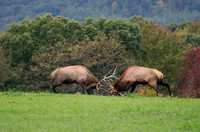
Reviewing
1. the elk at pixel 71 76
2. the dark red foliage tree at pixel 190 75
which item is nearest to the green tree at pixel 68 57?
the elk at pixel 71 76

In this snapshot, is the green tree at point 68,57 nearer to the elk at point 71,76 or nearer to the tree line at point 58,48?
the tree line at point 58,48

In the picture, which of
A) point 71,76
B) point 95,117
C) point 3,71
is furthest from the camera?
point 3,71

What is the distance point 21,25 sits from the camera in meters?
43.3

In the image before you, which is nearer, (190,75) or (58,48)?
(58,48)

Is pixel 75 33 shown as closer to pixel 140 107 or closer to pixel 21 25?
pixel 21 25

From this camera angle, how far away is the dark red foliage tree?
52.7 meters

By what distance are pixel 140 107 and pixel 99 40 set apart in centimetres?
3041

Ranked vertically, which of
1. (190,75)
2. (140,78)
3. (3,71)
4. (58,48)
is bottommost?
(190,75)

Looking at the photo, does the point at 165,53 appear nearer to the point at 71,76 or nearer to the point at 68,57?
the point at 68,57

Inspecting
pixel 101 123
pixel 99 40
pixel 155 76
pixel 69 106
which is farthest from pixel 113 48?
pixel 101 123

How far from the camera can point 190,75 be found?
53.8m

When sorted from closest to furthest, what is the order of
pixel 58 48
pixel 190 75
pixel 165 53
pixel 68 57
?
1. pixel 68 57
2. pixel 58 48
3. pixel 165 53
4. pixel 190 75

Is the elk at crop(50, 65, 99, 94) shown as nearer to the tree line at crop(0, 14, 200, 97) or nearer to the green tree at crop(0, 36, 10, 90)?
the tree line at crop(0, 14, 200, 97)

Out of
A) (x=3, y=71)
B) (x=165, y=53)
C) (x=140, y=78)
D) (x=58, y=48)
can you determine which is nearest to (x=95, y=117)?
(x=140, y=78)
